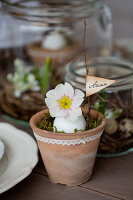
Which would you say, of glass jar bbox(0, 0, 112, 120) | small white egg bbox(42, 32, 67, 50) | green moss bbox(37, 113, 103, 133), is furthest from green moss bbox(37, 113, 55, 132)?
small white egg bbox(42, 32, 67, 50)

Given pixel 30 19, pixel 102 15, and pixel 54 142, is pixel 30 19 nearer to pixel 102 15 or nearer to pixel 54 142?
pixel 102 15

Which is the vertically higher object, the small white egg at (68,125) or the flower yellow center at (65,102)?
the flower yellow center at (65,102)

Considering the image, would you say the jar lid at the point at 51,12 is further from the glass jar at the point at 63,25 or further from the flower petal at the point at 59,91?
the flower petal at the point at 59,91

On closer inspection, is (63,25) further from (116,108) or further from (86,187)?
(86,187)

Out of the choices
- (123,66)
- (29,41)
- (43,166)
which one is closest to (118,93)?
(123,66)

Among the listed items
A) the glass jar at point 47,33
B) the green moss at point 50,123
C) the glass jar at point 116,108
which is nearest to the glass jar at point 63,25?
the glass jar at point 47,33

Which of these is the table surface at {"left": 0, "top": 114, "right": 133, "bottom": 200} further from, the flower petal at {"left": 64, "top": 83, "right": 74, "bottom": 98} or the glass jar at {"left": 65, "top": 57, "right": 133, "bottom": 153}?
the flower petal at {"left": 64, "top": 83, "right": 74, "bottom": 98}

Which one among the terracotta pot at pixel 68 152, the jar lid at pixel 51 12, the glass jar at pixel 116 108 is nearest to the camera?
the terracotta pot at pixel 68 152
